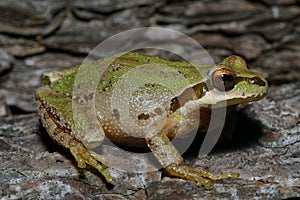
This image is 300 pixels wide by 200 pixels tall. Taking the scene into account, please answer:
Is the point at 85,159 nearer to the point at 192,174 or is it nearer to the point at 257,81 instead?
the point at 192,174

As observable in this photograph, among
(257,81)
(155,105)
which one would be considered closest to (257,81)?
(257,81)

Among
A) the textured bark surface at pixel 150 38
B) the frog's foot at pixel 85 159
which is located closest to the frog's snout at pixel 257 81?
the textured bark surface at pixel 150 38

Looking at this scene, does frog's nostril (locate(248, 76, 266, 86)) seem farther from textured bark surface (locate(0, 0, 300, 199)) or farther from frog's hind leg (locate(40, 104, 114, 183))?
frog's hind leg (locate(40, 104, 114, 183))

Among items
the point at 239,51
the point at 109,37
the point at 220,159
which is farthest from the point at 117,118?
the point at 239,51

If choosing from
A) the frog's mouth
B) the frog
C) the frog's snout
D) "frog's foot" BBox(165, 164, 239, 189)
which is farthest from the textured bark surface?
the frog's snout

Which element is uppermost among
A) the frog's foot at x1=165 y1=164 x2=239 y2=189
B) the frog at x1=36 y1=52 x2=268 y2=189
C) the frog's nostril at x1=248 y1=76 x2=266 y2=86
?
the frog's nostril at x1=248 y1=76 x2=266 y2=86

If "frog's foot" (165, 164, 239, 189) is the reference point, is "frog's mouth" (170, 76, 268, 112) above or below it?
above
